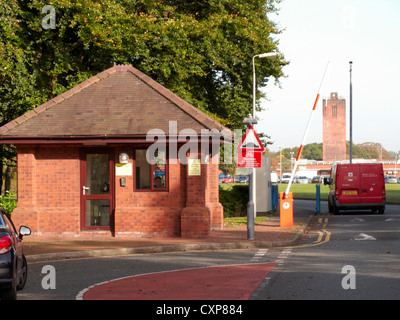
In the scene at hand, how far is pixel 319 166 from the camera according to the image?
16350 cm

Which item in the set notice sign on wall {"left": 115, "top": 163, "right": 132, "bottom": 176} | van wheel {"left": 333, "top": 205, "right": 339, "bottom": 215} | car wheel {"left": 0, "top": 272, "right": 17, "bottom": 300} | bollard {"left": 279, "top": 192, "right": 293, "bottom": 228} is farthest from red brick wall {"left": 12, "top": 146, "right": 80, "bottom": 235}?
van wheel {"left": 333, "top": 205, "right": 339, "bottom": 215}

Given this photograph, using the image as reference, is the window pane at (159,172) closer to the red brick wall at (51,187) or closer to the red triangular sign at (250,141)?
the red brick wall at (51,187)

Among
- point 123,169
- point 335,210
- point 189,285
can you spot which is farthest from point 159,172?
point 335,210

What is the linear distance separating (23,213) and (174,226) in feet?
14.1

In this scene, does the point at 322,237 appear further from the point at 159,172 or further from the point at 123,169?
the point at 123,169

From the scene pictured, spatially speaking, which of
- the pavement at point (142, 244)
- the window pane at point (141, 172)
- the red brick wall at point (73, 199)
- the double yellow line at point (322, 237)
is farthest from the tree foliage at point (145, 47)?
the double yellow line at point (322, 237)

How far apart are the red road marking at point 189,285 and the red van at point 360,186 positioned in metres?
17.6

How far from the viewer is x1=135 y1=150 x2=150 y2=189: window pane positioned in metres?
19.6

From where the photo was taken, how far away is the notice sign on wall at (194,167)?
1912 centimetres

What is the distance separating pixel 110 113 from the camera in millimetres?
20109

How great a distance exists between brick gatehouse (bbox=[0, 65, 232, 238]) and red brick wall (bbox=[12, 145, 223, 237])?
28mm

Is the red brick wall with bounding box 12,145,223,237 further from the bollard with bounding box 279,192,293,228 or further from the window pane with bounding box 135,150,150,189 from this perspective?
the bollard with bounding box 279,192,293,228
